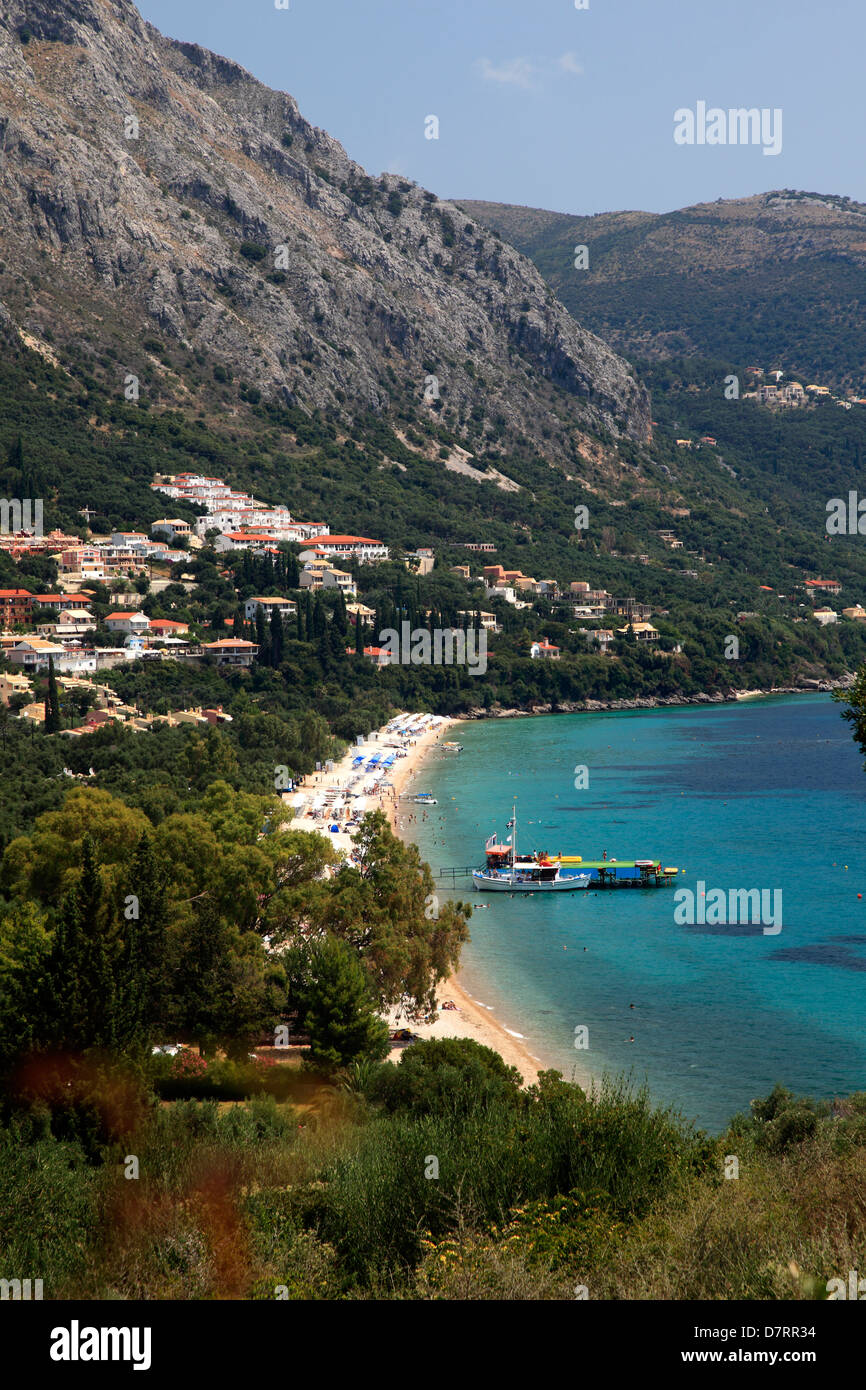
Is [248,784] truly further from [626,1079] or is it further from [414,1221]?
[414,1221]

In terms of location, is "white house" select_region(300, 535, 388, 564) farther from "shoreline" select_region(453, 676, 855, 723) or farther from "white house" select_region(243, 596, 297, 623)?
"shoreline" select_region(453, 676, 855, 723)

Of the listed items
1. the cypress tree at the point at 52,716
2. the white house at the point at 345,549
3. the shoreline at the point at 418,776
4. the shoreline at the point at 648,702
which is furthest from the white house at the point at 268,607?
the cypress tree at the point at 52,716

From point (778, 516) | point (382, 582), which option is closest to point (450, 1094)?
point (382, 582)

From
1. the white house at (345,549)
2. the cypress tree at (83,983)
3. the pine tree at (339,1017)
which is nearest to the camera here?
the cypress tree at (83,983)

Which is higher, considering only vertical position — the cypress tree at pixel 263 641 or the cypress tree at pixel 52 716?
the cypress tree at pixel 263 641

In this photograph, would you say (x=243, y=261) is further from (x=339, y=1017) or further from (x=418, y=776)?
(x=339, y=1017)

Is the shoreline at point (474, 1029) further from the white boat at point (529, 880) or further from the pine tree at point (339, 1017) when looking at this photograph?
the white boat at point (529, 880)
